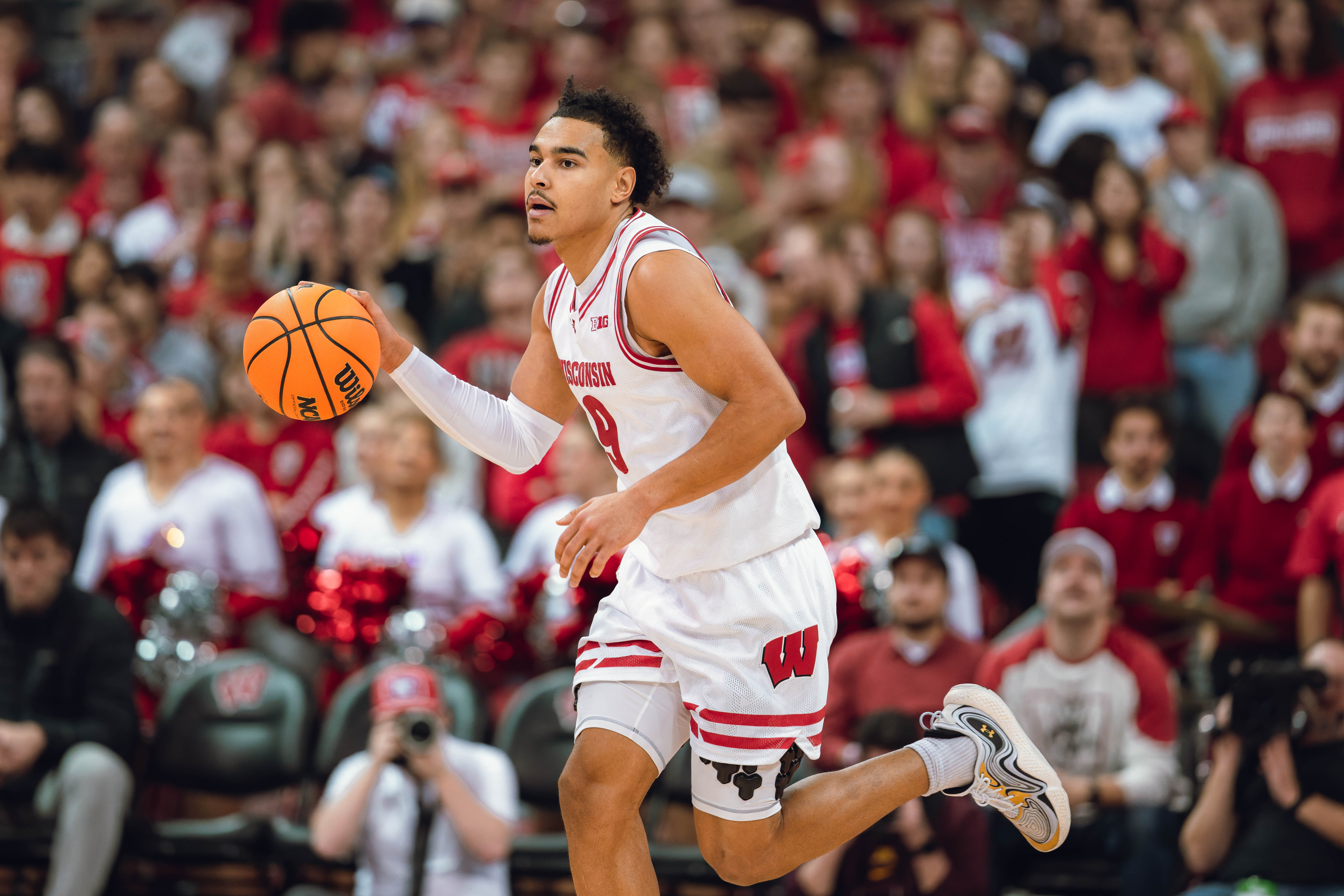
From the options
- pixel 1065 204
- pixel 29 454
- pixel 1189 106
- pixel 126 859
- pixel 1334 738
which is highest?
pixel 1189 106

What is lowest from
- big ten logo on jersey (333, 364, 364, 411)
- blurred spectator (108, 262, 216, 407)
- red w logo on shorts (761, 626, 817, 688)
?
red w logo on shorts (761, 626, 817, 688)

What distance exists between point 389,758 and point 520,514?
8.02 ft

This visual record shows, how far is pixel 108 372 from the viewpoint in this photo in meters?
9.10

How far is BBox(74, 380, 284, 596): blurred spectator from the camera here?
7645 mm

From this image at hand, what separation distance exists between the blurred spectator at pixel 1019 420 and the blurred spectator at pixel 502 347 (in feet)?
7.50

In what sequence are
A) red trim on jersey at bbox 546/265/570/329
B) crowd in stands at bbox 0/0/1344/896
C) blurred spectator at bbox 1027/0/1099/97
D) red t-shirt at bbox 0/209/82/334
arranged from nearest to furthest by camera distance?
red trim on jersey at bbox 546/265/570/329, crowd in stands at bbox 0/0/1344/896, red t-shirt at bbox 0/209/82/334, blurred spectator at bbox 1027/0/1099/97

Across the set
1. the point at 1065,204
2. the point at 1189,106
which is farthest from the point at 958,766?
the point at 1189,106

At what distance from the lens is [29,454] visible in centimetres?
822

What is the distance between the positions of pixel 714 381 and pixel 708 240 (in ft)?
17.9

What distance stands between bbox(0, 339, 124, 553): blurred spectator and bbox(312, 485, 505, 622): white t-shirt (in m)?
1.38

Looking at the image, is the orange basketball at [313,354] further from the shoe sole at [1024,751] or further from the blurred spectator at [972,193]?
the blurred spectator at [972,193]

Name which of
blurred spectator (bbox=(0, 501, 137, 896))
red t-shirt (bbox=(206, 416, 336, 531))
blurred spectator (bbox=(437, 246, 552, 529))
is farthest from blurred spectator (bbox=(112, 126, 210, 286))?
blurred spectator (bbox=(0, 501, 137, 896))

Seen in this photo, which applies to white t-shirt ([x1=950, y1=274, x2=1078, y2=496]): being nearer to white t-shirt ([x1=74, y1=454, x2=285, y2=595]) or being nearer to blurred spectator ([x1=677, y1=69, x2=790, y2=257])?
blurred spectator ([x1=677, y1=69, x2=790, y2=257])

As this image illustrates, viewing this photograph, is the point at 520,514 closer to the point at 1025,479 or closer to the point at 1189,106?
the point at 1025,479
